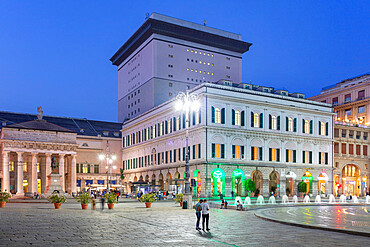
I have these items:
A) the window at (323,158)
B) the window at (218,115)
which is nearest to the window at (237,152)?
the window at (218,115)

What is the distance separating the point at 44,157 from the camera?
3396 inches

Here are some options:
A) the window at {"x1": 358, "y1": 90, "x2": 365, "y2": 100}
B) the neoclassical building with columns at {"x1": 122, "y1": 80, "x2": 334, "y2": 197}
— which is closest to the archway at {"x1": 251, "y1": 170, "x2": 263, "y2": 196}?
the neoclassical building with columns at {"x1": 122, "y1": 80, "x2": 334, "y2": 197}

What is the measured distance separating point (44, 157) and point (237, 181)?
148ft

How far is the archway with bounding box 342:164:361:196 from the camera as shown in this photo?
81.2m

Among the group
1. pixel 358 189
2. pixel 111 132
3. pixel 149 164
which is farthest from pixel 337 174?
pixel 111 132

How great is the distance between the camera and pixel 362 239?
16344 mm

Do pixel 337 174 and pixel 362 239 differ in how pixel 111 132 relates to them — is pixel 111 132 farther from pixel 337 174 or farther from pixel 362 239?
pixel 362 239

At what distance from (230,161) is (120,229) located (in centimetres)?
4501

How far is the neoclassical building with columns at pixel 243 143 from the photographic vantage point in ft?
205

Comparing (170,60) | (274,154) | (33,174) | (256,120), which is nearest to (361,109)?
(274,154)

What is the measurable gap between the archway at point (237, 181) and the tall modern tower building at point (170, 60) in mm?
36861

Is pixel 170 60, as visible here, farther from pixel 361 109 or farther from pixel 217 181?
pixel 217 181

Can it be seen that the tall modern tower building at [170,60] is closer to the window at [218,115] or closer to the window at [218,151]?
the window at [218,115]

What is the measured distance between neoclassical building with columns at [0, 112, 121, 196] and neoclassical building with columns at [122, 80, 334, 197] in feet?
42.6
